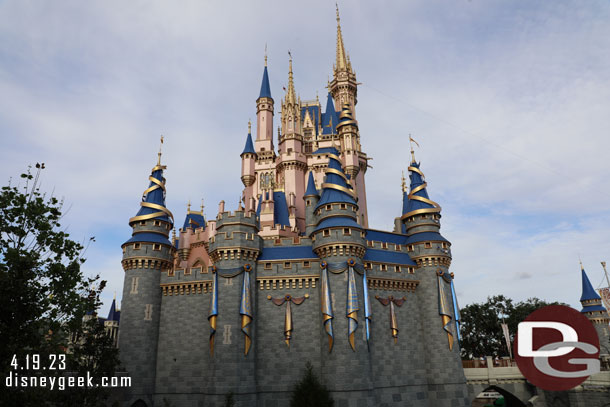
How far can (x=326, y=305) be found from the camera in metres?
32.2

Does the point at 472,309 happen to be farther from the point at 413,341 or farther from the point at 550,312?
the point at 550,312

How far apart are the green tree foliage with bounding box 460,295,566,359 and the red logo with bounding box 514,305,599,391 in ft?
178

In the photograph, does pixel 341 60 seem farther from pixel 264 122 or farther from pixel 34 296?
pixel 34 296

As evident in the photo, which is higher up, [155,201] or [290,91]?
[290,91]

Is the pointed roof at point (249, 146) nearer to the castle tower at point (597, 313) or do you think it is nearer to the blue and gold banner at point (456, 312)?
the blue and gold banner at point (456, 312)

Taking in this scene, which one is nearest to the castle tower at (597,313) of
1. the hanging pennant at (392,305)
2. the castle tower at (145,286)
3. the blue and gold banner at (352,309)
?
the hanging pennant at (392,305)

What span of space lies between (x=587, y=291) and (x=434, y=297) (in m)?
42.7

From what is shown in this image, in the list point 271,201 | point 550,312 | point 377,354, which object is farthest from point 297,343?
point 550,312

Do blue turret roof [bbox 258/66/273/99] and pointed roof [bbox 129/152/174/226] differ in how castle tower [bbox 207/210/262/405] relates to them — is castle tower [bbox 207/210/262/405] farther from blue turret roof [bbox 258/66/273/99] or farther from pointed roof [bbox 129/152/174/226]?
blue turret roof [bbox 258/66/273/99]

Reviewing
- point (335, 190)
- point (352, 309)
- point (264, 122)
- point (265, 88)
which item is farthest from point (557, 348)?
point (265, 88)

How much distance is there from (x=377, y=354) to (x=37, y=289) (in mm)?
25432

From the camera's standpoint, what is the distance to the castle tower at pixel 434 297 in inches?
1387

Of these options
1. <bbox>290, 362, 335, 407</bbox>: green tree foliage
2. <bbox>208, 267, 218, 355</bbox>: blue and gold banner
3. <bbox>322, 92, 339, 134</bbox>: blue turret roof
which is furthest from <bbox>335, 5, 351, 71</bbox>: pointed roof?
<bbox>290, 362, 335, 407</bbox>: green tree foliage

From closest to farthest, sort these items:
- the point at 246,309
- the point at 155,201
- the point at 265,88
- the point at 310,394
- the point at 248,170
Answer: the point at 310,394
the point at 246,309
the point at 155,201
the point at 248,170
the point at 265,88
